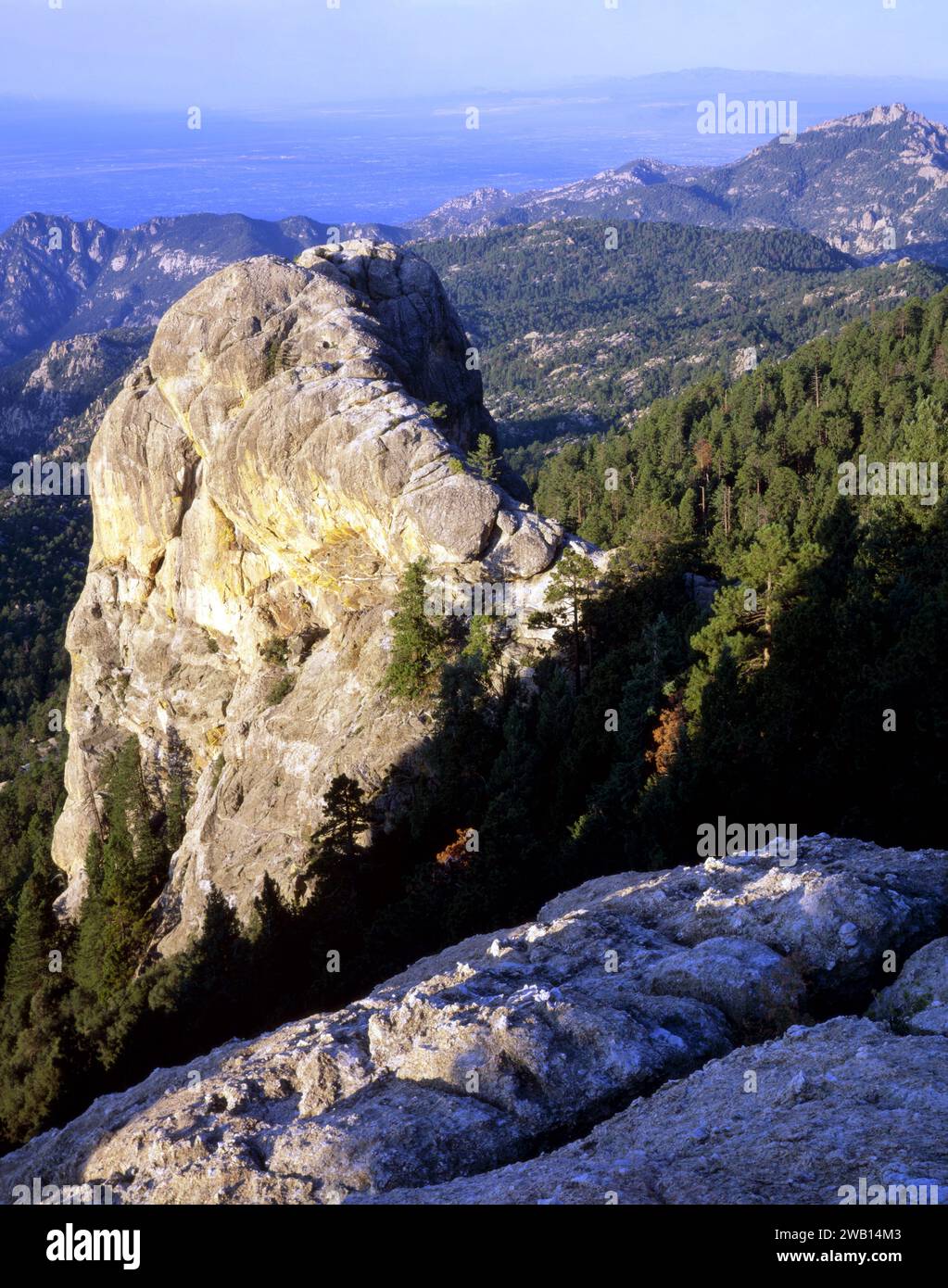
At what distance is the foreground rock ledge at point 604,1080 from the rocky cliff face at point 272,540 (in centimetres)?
1983

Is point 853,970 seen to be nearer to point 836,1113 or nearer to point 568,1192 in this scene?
point 836,1113

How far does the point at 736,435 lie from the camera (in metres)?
81.2

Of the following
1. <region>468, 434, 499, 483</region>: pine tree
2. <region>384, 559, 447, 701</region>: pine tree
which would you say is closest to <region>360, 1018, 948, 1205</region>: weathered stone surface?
<region>384, 559, 447, 701</region>: pine tree

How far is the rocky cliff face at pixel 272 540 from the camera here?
1467 inches

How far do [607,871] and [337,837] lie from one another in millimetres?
10669

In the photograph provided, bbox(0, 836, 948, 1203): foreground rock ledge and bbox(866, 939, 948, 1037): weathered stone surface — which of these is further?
bbox(866, 939, 948, 1037): weathered stone surface

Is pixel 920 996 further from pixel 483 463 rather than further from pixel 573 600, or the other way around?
pixel 483 463

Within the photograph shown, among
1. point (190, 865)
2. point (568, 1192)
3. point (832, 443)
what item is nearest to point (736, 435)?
point (832, 443)

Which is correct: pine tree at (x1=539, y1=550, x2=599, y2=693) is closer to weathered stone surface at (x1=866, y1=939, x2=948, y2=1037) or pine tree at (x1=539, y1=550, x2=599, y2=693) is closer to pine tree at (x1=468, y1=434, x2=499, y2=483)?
pine tree at (x1=468, y1=434, x2=499, y2=483)

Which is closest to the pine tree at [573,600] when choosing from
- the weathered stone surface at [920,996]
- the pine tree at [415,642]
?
the pine tree at [415,642]

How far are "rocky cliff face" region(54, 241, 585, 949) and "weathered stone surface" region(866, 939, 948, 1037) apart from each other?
78.6ft

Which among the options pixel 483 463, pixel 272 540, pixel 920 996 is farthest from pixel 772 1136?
pixel 272 540

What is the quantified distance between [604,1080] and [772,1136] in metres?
3.09

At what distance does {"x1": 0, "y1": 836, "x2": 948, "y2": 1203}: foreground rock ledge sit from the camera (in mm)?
9664
